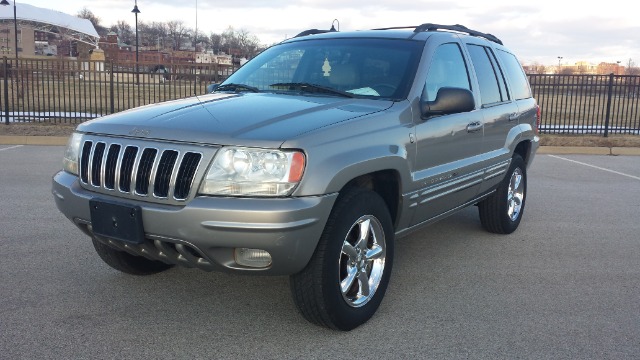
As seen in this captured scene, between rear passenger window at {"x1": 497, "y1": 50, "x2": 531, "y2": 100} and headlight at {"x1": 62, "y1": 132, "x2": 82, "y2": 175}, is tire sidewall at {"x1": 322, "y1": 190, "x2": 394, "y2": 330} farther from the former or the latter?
rear passenger window at {"x1": 497, "y1": 50, "x2": 531, "y2": 100}

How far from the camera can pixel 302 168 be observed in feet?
10.1

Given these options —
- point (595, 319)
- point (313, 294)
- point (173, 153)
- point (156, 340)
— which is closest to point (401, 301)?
point (313, 294)

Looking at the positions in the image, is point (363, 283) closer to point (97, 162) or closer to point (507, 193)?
point (97, 162)

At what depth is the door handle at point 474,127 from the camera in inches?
184

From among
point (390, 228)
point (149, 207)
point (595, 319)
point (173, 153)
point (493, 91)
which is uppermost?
point (493, 91)

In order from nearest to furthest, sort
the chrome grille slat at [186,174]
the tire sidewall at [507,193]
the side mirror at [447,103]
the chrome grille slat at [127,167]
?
the chrome grille slat at [186,174], the chrome grille slat at [127,167], the side mirror at [447,103], the tire sidewall at [507,193]

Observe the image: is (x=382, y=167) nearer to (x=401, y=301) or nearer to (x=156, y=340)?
(x=401, y=301)

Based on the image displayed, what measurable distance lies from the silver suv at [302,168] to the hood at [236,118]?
0.04ft

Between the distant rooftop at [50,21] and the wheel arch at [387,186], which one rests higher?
the distant rooftop at [50,21]

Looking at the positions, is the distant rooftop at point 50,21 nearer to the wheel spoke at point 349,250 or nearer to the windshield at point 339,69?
the windshield at point 339,69

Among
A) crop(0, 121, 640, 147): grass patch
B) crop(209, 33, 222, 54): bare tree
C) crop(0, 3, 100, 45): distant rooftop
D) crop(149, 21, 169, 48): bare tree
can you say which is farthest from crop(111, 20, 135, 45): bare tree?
crop(0, 121, 640, 147): grass patch

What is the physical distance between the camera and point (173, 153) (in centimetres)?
315

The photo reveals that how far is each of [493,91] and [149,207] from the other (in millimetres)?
3491

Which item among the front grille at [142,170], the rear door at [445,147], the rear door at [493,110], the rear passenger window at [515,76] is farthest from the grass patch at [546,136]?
the front grille at [142,170]
